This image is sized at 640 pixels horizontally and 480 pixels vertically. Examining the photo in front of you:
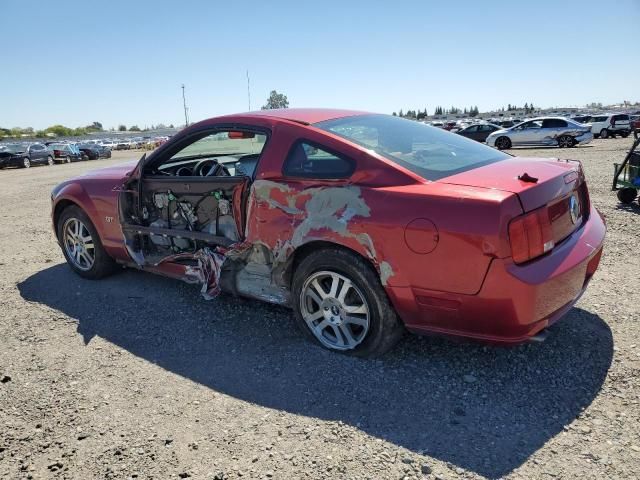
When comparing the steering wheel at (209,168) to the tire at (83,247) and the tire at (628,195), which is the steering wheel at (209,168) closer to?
the tire at (83,247)

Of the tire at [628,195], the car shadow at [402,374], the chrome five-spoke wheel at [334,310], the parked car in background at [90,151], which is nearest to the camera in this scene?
the car shadow at [402,374]

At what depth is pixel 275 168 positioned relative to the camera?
343 cm

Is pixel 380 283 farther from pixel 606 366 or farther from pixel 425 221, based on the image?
pixel 606 366

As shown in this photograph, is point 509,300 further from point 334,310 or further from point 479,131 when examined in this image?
point 479,131

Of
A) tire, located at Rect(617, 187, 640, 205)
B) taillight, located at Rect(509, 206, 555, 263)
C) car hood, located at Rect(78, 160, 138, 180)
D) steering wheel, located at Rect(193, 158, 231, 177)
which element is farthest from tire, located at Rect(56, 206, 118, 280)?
tire, located at Rect(617, 187, 640, 205)

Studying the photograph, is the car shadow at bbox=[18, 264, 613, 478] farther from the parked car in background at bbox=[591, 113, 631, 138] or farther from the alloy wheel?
the parked car in background at bbox=[591, 113, 631, 138]

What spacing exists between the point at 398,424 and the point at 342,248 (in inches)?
42.6

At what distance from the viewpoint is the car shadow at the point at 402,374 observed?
254 cm

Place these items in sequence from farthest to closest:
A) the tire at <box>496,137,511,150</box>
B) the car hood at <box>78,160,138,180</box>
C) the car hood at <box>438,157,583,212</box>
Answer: the tire at <box>496,137,511,150</box>, the car hood at <box>78,160,138,180</box>, the car hood at <box>438,157,583,212</box>

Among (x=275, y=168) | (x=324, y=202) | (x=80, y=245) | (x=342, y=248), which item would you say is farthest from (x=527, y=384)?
(x=80, y=245)

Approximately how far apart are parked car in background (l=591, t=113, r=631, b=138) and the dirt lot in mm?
28025

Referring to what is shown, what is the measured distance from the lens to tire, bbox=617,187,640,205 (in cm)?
764

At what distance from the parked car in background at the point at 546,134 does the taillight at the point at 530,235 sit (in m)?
21.6

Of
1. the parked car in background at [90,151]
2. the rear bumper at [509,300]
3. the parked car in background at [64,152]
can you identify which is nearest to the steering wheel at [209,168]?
the rear bumper at [509,300]
